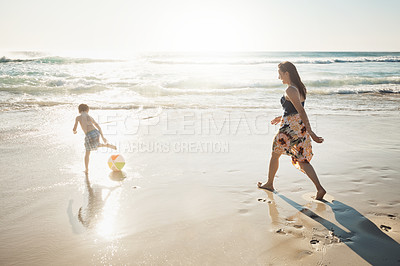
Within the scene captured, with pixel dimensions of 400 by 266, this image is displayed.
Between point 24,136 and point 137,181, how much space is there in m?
4.05

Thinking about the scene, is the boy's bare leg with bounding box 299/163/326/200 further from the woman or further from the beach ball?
the beach ball

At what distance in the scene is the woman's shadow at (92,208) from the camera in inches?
132

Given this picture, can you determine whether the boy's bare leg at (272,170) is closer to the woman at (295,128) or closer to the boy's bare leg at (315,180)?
the woman at (295,128)

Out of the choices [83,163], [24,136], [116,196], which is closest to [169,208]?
[116,196]

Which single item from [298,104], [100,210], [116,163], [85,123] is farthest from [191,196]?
[85,123]

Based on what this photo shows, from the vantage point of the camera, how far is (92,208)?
371cm

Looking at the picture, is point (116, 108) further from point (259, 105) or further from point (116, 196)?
point (116, 196)

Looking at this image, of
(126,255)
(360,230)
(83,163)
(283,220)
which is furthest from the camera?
→ (83,163)

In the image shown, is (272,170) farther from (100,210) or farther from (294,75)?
(100,210)

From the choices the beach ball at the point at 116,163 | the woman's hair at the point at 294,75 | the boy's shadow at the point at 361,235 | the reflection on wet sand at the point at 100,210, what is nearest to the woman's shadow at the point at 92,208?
the reflection on wet sand at the point at 100,210

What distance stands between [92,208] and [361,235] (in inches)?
119

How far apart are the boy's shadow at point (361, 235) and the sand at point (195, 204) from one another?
0.01 m

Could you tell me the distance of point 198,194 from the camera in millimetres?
4105

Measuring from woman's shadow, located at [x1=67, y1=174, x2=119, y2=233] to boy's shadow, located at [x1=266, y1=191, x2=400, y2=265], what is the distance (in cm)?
241
